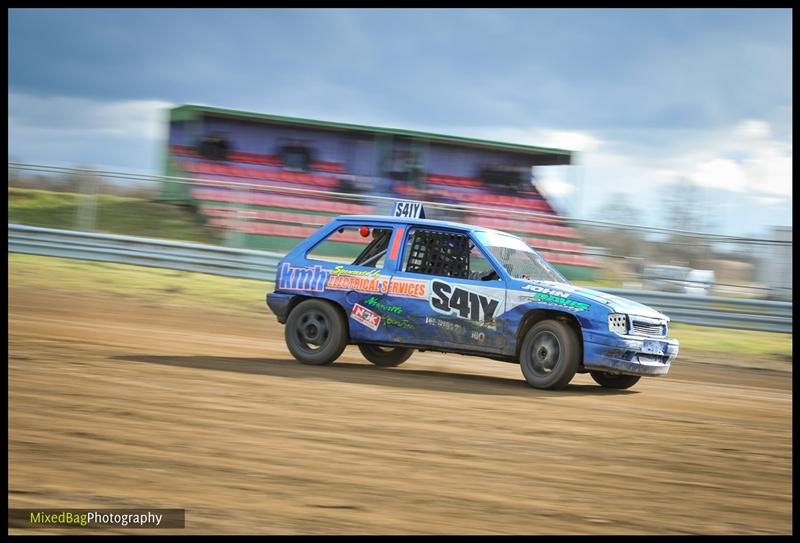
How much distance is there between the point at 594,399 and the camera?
9.05 m

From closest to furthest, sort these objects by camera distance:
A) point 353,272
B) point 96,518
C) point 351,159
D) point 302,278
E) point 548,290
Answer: point 96,518 < point 548,290 < point 353,272 < point 302,278 < point 351,159

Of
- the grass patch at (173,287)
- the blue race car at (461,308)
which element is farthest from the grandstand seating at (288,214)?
the blue race car at (461,308)

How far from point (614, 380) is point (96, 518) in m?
6.59

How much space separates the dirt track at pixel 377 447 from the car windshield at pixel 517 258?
1089 millimetres

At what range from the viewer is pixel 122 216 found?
62.8ft

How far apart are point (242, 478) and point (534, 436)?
2.33m

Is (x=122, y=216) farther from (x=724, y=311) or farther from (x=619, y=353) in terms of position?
(x=619, y=353)

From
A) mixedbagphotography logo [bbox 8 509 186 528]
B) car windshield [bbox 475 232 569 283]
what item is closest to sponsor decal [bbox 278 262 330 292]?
car windshield [bbox 475 232 569 283]

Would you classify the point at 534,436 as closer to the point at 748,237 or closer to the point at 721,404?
the point at 721,404

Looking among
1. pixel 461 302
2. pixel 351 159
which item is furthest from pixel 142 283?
pixel 461 302

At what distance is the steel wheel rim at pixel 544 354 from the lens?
9276 millimetres

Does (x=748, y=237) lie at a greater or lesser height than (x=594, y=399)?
greater

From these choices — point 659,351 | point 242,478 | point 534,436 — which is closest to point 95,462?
point 242,478
